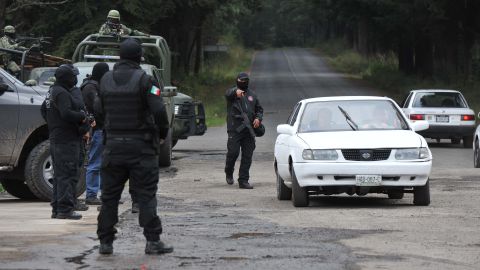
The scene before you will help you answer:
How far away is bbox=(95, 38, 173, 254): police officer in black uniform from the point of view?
9.66 m

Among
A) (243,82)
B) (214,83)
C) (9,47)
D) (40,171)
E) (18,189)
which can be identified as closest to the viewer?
(40,171)

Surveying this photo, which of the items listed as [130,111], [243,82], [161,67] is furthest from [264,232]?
[161,67]

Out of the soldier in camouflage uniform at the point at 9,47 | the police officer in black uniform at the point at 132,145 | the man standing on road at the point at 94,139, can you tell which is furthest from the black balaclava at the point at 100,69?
the police officer in black uniform at the point at 132,145

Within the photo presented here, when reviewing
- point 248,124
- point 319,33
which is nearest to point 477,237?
point 248,124

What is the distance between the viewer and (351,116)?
15.3 m

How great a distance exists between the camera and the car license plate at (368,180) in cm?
1404

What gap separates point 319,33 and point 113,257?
523 ft

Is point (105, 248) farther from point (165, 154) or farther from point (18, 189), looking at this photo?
point (165, 154)

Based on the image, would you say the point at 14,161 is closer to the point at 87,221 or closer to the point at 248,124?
the point at 87,221

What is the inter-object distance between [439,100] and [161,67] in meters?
9.94

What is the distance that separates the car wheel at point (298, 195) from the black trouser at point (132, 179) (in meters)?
4.77

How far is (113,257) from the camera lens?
961cm

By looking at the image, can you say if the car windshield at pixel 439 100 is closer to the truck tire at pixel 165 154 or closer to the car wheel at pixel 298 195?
the truck tire at pixel 165 154

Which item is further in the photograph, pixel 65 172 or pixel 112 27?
pixel 112 27
